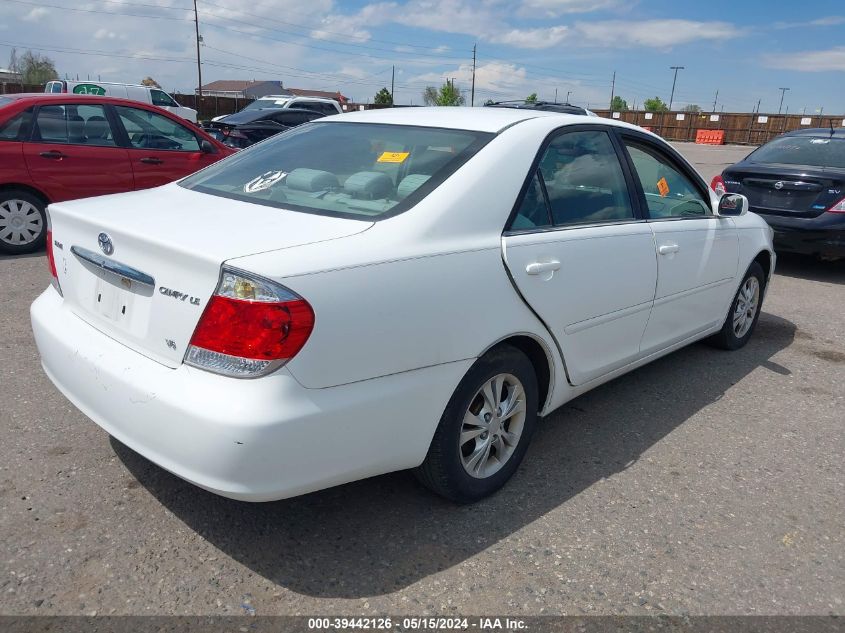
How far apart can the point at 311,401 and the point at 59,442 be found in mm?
1775

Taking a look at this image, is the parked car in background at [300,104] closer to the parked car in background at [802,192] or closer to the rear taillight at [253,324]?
the parked car in background at [802,192]

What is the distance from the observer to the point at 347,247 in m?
2.34

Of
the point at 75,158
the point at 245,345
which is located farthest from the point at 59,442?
the point at 75,158

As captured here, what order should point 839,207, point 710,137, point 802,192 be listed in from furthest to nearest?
point 710,137, point 802,192, point 839,207

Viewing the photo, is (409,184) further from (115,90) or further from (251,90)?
(251,90)

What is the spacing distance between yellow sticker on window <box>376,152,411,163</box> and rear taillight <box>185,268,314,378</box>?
1131mm

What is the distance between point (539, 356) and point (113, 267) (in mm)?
1780

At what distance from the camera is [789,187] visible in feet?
24.5

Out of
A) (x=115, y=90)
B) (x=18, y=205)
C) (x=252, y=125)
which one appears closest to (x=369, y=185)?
(x=18, y=205)

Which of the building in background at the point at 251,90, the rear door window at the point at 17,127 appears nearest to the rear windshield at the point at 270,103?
the rear door window at the point at 17,127

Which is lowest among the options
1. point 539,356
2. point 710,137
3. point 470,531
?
point 470,531

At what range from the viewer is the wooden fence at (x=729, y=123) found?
44.1 meters

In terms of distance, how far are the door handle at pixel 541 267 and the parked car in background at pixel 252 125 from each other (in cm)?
1063

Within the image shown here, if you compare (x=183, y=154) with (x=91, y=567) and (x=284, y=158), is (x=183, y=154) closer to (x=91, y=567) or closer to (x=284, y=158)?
(x=284, y=158)
